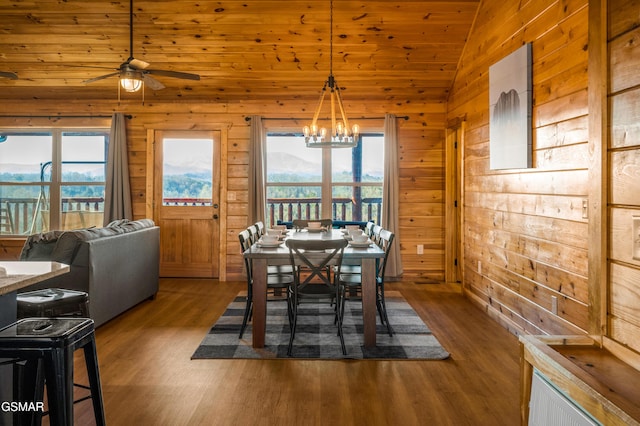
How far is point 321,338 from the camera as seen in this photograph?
11.8ft

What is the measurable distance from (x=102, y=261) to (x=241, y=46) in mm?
2923

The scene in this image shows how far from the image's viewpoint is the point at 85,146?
6363mm

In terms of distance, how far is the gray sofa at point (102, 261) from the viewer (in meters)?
3.57

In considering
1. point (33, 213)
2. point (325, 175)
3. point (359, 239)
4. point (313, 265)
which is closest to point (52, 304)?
point (313, 265)

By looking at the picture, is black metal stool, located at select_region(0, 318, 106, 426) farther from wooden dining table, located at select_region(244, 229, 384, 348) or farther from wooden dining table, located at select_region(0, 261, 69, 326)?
wooden dining table, located at select_region(244, 229, 384, 348)

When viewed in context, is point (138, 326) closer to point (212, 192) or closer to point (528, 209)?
point (212, 192)

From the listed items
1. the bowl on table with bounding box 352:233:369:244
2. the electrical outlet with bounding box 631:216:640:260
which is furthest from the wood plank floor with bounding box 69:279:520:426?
the electrical outlet with bounding box 631:216:640:260

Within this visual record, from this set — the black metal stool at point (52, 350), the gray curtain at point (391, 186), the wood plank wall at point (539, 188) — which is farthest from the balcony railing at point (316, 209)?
the black metal stool at point (52, 350)

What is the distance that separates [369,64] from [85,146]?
4.25m

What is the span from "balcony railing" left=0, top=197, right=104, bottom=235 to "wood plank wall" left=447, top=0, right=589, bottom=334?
17.6ft

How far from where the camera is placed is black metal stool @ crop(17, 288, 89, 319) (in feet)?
8.61

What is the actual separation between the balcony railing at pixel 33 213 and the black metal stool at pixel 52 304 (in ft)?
13.0

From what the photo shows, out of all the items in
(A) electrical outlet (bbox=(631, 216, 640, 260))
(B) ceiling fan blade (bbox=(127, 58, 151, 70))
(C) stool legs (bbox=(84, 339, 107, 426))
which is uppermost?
(B) ceiling fan blade (bbox=(127, 58, 151, 70))

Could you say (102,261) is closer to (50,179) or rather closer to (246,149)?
(246,149)
